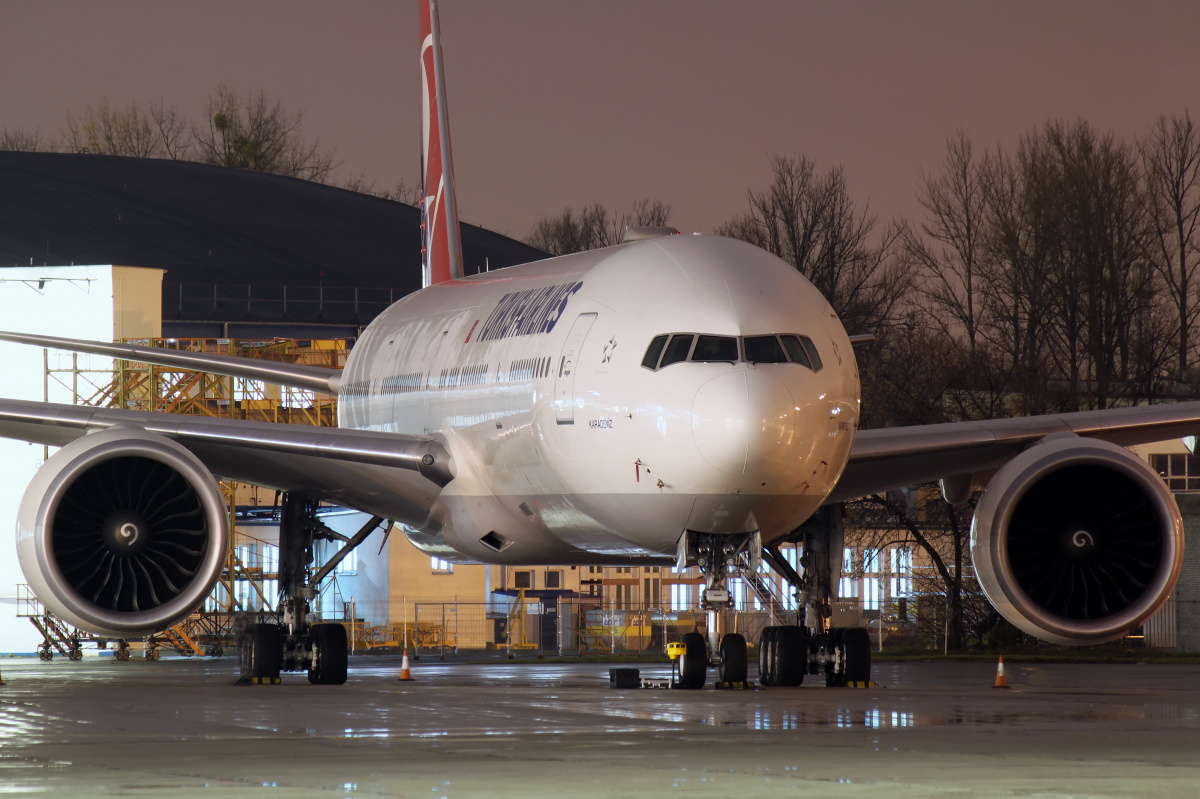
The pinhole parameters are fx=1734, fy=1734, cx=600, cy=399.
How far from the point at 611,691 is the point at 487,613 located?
86.7 feet

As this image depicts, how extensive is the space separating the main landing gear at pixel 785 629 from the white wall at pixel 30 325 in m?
22.6

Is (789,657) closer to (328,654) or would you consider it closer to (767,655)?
(767,655)

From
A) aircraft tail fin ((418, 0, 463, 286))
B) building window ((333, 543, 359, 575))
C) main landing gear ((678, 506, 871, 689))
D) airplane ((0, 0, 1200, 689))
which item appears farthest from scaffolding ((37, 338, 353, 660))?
main landing gear ((678, 506, 871, 689))

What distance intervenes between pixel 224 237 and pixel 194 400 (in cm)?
2041

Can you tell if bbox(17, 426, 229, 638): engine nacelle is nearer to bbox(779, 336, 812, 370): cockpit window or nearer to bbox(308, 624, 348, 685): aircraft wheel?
bbox(308, 624, 348, 685): aircraft wheel

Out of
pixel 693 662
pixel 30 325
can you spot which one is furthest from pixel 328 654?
pixel 30 325

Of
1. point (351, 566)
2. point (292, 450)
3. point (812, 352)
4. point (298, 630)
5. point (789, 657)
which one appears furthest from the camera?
point (351, 566)

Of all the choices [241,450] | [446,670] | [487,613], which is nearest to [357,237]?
[487,613]

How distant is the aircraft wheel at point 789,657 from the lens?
17.8m

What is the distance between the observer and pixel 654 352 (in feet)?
48.0

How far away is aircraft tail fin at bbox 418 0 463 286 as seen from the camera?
82.7ft

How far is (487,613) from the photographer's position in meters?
42.6

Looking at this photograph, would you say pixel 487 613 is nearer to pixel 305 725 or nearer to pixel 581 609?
pixel 581 609

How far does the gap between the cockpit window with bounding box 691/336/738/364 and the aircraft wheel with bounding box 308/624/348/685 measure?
681cm
